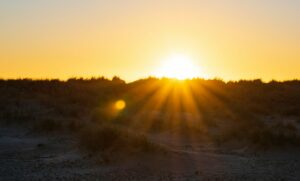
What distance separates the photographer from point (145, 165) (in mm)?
14961

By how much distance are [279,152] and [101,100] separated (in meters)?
14.2

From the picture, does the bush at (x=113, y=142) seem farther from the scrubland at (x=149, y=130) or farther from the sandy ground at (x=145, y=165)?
the sandy ground at (x=145, y=165)

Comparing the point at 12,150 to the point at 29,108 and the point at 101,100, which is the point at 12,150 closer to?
the point at 29,108

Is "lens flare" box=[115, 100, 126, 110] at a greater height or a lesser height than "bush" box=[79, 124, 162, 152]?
greater

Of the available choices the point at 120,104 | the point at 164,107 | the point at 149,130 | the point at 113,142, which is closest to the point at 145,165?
the point at 113,142

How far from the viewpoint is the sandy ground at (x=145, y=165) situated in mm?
13891

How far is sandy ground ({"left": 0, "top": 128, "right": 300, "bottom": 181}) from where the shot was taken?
1389 cm

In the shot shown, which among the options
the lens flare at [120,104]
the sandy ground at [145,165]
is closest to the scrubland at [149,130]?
the sandy ground at [145,165]

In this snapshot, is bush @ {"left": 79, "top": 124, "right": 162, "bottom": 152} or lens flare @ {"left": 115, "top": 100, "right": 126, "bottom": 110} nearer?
bush @ {"left": 79, "top": 124, "right": 162, "bottom": 152}

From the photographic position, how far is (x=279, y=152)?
730 inches

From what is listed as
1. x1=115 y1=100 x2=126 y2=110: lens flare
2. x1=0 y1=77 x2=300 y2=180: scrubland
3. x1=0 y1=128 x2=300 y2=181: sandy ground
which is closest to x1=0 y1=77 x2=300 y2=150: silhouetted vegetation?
x1=0 y1=77 x2=300 y2=180: scrubland

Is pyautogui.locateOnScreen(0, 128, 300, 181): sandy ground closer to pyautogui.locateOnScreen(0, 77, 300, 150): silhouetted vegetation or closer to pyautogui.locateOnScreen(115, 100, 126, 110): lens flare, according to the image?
pyautogui.locateOnScreen(0, 77, 300, 150): silhouetted vegetation

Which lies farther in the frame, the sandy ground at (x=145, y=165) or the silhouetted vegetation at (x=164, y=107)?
the silhouetted vegetation at (x=164, y=107)

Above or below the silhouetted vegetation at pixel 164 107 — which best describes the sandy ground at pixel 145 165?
below
